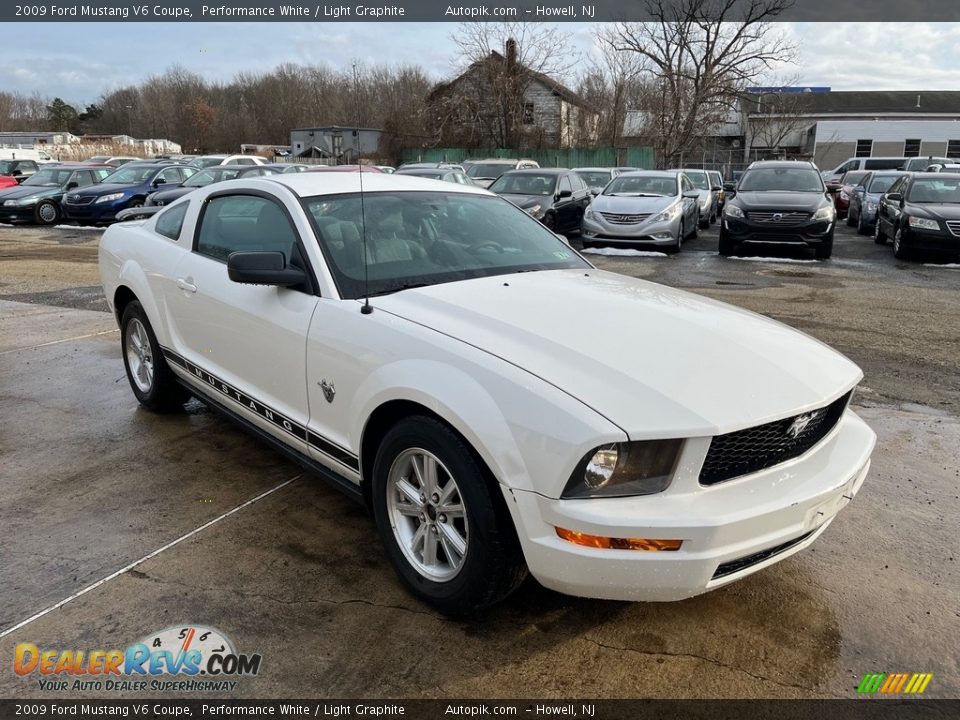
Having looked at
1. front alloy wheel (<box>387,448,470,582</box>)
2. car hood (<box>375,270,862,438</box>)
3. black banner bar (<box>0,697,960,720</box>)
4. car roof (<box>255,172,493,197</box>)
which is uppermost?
car roof (<box>255,172,493,197</box>)

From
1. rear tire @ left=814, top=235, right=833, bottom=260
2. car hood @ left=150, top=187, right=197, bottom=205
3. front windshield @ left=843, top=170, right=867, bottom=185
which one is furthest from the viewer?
front windshield @ left=843, top=170, right=867, bottom=185

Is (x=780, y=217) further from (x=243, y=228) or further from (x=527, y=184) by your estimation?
(x=243, y=228)

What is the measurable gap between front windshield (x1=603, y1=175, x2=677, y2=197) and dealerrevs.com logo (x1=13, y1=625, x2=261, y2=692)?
12944 millimetres

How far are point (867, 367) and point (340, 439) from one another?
4875 mm

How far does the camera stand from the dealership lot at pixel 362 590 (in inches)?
97.7

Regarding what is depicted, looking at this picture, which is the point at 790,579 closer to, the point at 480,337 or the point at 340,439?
the point at 480,337

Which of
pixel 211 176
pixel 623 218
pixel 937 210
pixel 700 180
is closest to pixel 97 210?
pixel 211 176

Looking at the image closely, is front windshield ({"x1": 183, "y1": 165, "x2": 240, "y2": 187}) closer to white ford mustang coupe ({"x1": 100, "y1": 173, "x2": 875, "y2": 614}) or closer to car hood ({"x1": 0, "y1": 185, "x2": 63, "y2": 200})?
car hood ({"x1": 0, "y1": 185, "x2": 63, "y2": 200})

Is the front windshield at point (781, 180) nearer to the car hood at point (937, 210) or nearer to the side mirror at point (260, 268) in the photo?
the car hood at point (937, 210)

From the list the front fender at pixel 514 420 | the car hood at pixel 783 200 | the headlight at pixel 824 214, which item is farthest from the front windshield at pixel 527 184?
the front fender at pixel 514 420

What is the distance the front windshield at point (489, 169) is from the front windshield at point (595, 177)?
2354 millimetres

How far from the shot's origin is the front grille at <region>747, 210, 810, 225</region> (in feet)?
40.4

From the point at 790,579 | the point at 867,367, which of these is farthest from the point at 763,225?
the point at 790,579

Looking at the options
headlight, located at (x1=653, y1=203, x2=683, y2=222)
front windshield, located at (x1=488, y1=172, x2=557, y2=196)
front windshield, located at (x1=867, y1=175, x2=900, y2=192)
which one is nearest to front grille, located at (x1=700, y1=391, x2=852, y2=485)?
headlight, located at (x1=653, y1=203, x2=683, y2=222)
